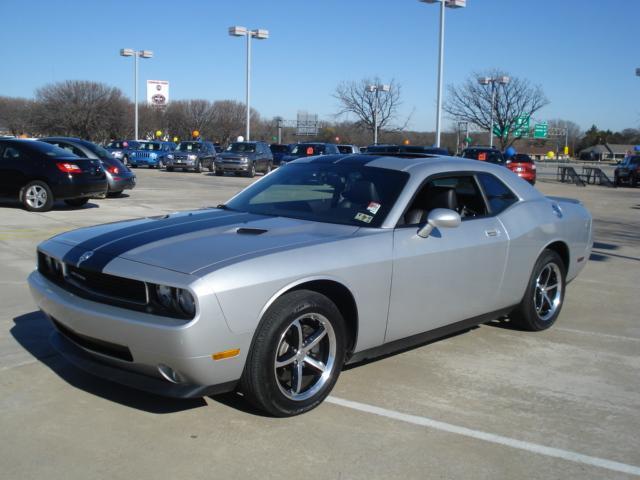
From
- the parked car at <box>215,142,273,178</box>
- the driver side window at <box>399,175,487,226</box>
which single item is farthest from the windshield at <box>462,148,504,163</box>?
the driver side window at <box>399,175,487,226</box>

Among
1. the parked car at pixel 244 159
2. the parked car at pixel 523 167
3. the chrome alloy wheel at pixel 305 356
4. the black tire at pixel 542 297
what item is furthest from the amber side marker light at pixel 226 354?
the parked car at pixel 244 159

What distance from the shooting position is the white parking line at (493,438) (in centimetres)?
354

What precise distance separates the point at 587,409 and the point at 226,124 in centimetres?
7487

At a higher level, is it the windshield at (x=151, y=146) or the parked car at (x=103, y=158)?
the windshield at (x=151, y=146)

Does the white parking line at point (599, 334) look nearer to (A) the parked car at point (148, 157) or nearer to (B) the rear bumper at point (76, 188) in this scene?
(B) the rear bumper at point (76, 188)

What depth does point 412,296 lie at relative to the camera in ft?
14.9

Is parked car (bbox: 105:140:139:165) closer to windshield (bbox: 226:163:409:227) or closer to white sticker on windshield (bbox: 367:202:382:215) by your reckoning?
windshield (bbox: 226:163:409:227)

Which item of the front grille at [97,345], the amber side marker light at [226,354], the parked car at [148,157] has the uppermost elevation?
the parked car at [148,157]

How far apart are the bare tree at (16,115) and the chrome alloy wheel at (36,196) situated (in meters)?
52.4

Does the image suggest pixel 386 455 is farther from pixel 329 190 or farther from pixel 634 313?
pixel 634 313

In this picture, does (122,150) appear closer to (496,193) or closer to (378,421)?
(496,193)

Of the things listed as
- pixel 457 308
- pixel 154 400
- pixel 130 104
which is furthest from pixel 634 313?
pixel 130 104

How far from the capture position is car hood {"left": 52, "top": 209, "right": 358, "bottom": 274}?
378 cm

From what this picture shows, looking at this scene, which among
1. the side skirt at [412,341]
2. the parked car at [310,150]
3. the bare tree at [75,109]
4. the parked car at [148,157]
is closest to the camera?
the side skirt at [412,341]
